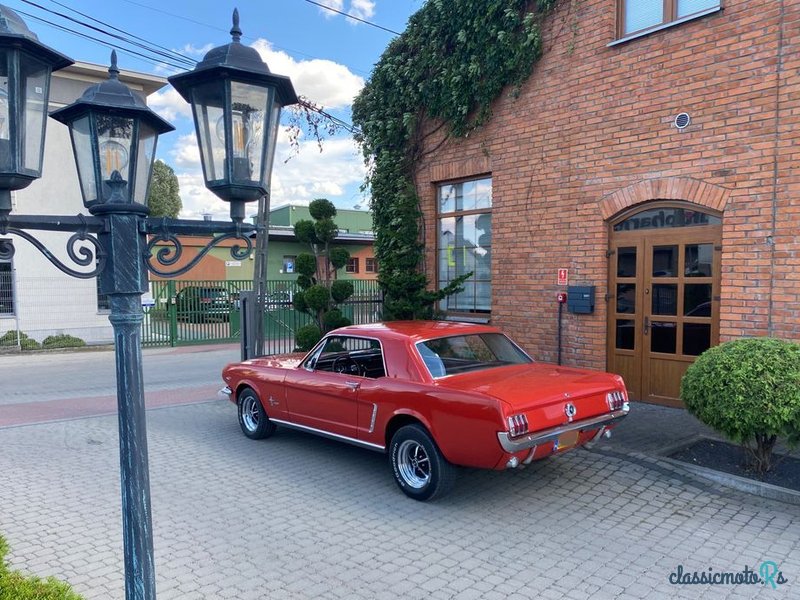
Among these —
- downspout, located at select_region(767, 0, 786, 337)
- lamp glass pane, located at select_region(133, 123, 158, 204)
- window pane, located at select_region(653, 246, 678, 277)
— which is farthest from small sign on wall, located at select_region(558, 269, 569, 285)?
lamp glass pane, located at select_region(133, 123, 158, 204)

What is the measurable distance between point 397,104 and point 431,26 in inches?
53.6

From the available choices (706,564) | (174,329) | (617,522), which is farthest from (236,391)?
(174,329)

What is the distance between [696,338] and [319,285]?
5.65 meters

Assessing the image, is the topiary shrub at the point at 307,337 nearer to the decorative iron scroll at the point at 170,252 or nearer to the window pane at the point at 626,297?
the window pane at the point at 626,297

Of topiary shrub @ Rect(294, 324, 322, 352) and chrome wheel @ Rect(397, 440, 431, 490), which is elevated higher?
topiary shrub @ Rect(294, 324, 322, 352)

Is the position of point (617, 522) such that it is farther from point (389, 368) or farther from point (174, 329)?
point (174, 329)

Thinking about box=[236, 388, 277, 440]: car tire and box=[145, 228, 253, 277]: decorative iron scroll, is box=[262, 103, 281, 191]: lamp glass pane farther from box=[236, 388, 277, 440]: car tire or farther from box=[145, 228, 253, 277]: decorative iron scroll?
box=[236, 388, 277, 440]: car tire

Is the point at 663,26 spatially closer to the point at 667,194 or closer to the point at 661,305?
the point at 667,194

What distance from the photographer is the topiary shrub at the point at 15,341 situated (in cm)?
1595

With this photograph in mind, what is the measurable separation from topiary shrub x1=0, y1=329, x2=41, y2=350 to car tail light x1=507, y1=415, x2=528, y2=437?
16.0 metres

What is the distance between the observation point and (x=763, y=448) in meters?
5.06

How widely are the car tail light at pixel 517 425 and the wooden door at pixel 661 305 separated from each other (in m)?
3.82

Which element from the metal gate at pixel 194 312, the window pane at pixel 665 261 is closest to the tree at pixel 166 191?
the metal gate at pixel 194 312

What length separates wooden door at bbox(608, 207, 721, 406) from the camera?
705 centimetres
